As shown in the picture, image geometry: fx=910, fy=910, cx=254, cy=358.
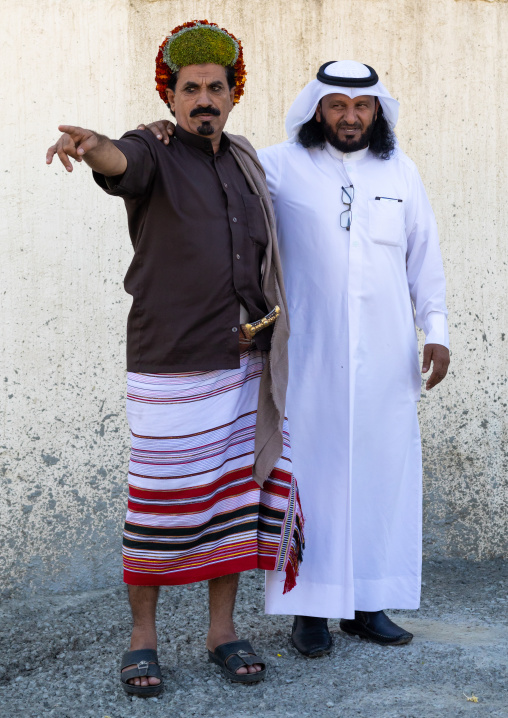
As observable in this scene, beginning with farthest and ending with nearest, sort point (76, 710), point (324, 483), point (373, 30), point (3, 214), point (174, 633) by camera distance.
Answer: point (373, 30) → point (3, 214) → point (174, 633) → point (324, 483) → point (76, 710)

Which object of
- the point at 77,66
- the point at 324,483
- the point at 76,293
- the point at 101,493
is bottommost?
the point at 101,493

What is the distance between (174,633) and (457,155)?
2.66 meters

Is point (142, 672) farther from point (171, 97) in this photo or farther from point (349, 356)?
point (171, 97)

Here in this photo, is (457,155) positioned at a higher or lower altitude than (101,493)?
higher

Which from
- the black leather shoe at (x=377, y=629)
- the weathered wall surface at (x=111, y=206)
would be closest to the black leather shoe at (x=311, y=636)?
the black leather shoe at (x=377, y=629)

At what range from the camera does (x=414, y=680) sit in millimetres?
3102

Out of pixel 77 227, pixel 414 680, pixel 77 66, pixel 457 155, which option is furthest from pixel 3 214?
pixel 414 680

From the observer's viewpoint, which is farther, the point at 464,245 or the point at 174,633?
the point at 464,245

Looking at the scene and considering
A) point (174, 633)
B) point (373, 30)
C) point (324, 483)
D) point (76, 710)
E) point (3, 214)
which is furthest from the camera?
point (373, 30)

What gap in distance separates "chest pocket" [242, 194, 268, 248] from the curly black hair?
533 millimetres

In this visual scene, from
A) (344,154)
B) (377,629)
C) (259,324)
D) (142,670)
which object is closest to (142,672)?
(142,670)

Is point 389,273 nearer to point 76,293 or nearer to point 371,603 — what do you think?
point 371,603

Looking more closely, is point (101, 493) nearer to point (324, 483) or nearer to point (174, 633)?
point (174, 633)

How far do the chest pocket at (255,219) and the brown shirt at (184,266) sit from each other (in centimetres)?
1
